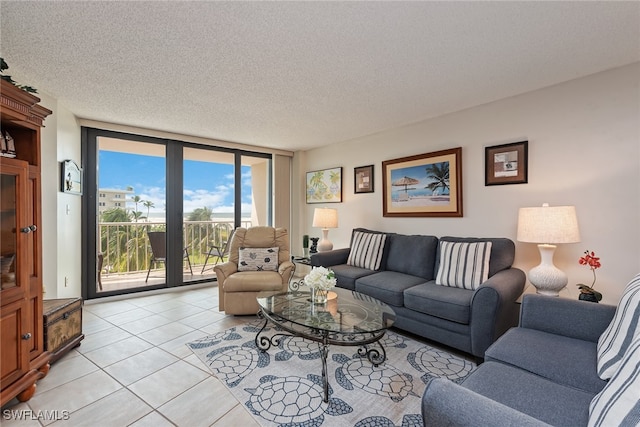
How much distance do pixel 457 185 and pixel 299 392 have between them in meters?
2.67

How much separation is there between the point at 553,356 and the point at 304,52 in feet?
7.81

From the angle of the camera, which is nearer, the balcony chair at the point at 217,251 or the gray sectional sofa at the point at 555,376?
the gray sectional sofa at the point at 555,376

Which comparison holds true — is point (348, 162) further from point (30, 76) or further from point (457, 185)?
point (30, 76)

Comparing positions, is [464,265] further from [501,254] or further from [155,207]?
[155,207]

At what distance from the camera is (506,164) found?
2.88 m

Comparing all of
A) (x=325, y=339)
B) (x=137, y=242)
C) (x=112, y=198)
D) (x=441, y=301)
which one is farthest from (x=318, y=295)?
(x=137, y=242)

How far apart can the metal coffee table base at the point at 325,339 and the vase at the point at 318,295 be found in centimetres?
29

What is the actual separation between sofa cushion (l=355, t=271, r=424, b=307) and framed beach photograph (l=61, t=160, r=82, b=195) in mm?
3330

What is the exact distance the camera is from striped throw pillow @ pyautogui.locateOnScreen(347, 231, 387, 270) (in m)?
3.53

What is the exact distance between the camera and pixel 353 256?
12.3 feet

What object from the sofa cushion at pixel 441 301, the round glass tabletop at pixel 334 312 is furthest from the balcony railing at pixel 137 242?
the sofa cushion at pixel 441 301

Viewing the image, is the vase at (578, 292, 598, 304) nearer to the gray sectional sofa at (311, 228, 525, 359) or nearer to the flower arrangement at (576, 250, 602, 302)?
the flower arrangement at (576, 250, 602, 302)

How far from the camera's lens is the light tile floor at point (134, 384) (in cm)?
162

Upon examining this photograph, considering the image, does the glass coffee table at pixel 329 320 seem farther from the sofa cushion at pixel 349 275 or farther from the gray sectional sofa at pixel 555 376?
the gray sectional sofa at pixel 555 376
